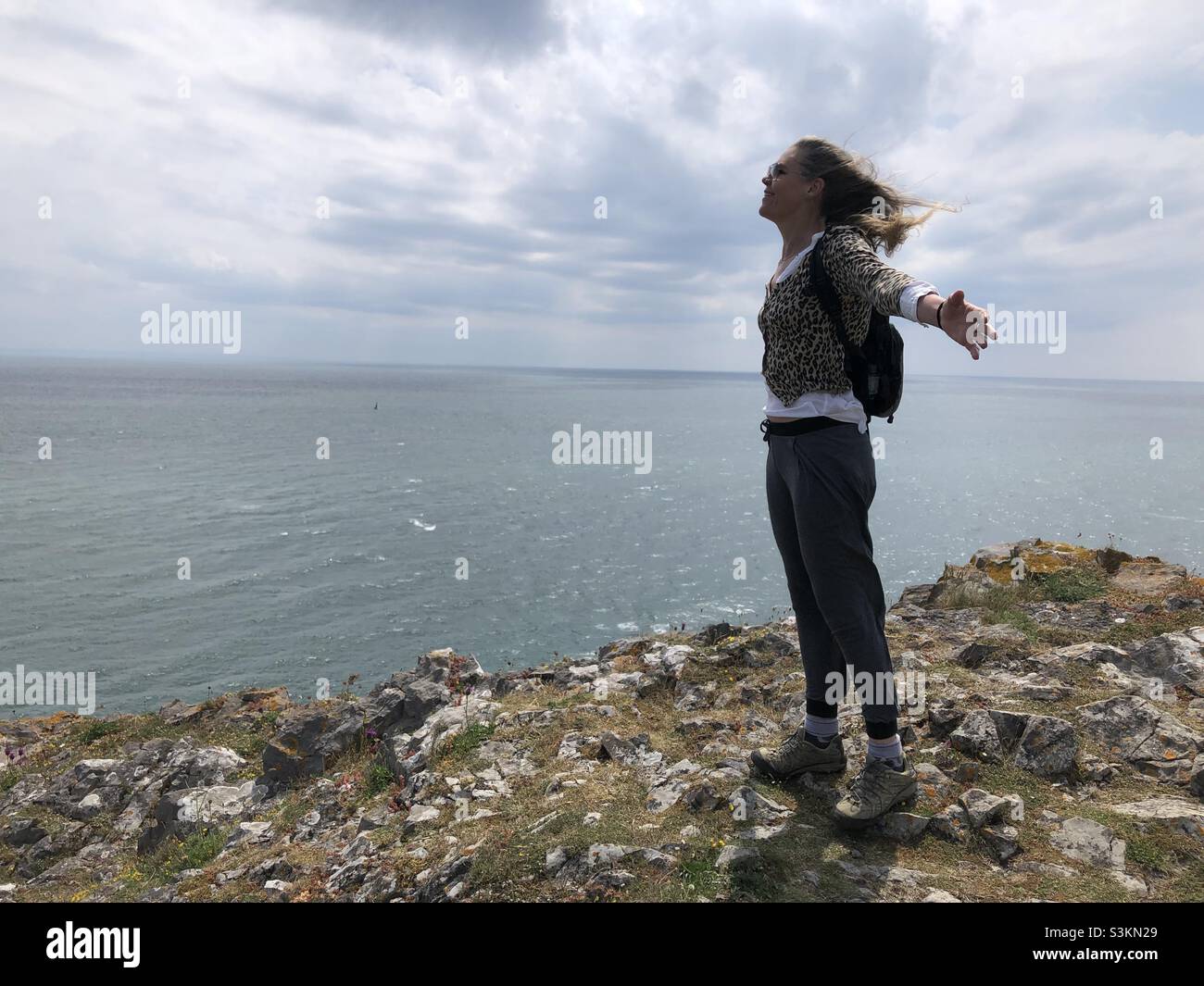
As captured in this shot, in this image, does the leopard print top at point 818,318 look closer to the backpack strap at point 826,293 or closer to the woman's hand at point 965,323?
the backpack strap at point 826,293

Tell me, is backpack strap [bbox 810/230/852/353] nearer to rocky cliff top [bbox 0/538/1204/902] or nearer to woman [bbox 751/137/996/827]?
woman [bbox 751/137/996/827]

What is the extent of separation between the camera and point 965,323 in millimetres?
2969

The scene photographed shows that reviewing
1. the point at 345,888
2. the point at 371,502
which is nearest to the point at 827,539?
the point at 345,888

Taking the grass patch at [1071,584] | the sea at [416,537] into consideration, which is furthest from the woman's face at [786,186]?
the sea at [416,537]

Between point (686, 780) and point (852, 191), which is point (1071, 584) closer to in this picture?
point (686, 780)

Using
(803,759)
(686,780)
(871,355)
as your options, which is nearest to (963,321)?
(871,355)

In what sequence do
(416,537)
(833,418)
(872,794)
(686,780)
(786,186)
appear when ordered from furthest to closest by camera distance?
1. (416,537)
2. (686,780)
3. (872,794)
4. (786,186)
5. (833,418)

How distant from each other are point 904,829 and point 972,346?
2953 millimetres

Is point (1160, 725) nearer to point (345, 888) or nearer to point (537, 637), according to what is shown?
point (345, 888)

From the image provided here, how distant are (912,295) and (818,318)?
75 centimetres

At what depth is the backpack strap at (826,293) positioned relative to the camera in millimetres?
3855

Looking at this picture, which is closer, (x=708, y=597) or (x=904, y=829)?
(x=904, y=829)

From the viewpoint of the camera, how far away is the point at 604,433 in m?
77.9

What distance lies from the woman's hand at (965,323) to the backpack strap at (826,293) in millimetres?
880
